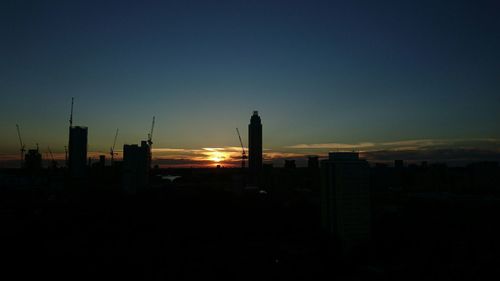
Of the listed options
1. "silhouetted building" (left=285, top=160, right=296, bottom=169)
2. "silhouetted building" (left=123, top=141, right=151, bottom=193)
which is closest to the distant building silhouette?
"silhouetted building" (left=285, top=160, right=296, bottom=169)

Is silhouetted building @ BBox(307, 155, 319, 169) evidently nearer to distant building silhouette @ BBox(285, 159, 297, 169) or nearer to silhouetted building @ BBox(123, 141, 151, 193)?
distant building silhouette @ BBox(285, 159, 297, 169)

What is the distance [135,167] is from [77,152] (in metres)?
36.3

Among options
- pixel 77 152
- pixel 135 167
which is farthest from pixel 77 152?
pixel 135 167

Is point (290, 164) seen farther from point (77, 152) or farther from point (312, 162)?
point (77, 152)

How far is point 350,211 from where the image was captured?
76.5 meters

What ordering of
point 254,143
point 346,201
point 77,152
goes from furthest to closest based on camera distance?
point 254,143, point 77,152, point 346,201

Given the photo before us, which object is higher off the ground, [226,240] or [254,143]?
[254,143]

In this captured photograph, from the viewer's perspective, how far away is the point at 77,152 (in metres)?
162

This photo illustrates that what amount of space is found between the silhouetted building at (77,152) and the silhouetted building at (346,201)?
116m

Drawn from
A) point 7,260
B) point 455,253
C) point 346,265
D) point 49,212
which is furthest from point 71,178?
point 455,253

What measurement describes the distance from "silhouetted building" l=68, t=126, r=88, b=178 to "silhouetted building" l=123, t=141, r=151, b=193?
29.1 m

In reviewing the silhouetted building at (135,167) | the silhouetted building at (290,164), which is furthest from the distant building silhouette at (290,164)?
the silhouetted building at (135,167)

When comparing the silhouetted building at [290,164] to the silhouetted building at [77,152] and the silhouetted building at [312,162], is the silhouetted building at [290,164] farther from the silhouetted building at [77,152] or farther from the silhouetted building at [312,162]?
the silhouetted building at [77,152]

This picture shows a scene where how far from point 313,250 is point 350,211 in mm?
15574
